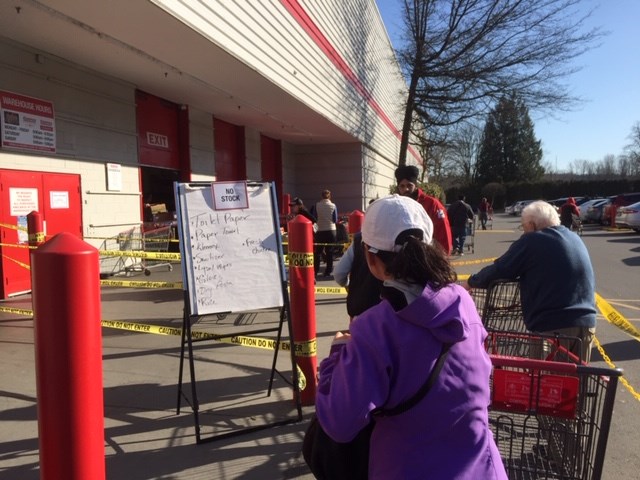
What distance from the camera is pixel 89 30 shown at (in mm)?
7977

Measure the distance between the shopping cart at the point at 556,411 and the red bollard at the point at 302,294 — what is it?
1.99m

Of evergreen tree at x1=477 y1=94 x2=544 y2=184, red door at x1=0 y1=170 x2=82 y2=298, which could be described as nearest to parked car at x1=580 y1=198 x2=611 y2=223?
red door at x1=0 y1=170 x2=82 y2=298

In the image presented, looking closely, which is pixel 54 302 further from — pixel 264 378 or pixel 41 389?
pixel 264 378

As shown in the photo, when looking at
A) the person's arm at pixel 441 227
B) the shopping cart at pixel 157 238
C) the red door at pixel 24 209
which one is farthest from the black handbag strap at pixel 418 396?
the shopping cart at pixel 157 238

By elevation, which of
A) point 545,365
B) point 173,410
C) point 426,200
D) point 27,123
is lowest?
point 173,410

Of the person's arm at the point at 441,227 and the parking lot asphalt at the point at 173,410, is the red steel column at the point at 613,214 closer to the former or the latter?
the parking lot asphalt at the point at 173,410

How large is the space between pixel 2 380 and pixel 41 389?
396 centimetres

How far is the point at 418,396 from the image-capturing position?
144 cm

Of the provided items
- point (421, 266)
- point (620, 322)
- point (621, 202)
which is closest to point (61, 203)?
point (620, 322)

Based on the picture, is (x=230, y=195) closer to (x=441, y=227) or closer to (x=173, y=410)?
(x=173, y=410)

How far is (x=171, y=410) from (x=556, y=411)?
10.3 ft

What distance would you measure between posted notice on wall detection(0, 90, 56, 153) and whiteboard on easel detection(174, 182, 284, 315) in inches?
245

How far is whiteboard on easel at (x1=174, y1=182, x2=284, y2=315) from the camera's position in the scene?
387 cm

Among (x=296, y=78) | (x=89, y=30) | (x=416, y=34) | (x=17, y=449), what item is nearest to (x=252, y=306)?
(x=17, y=449)
